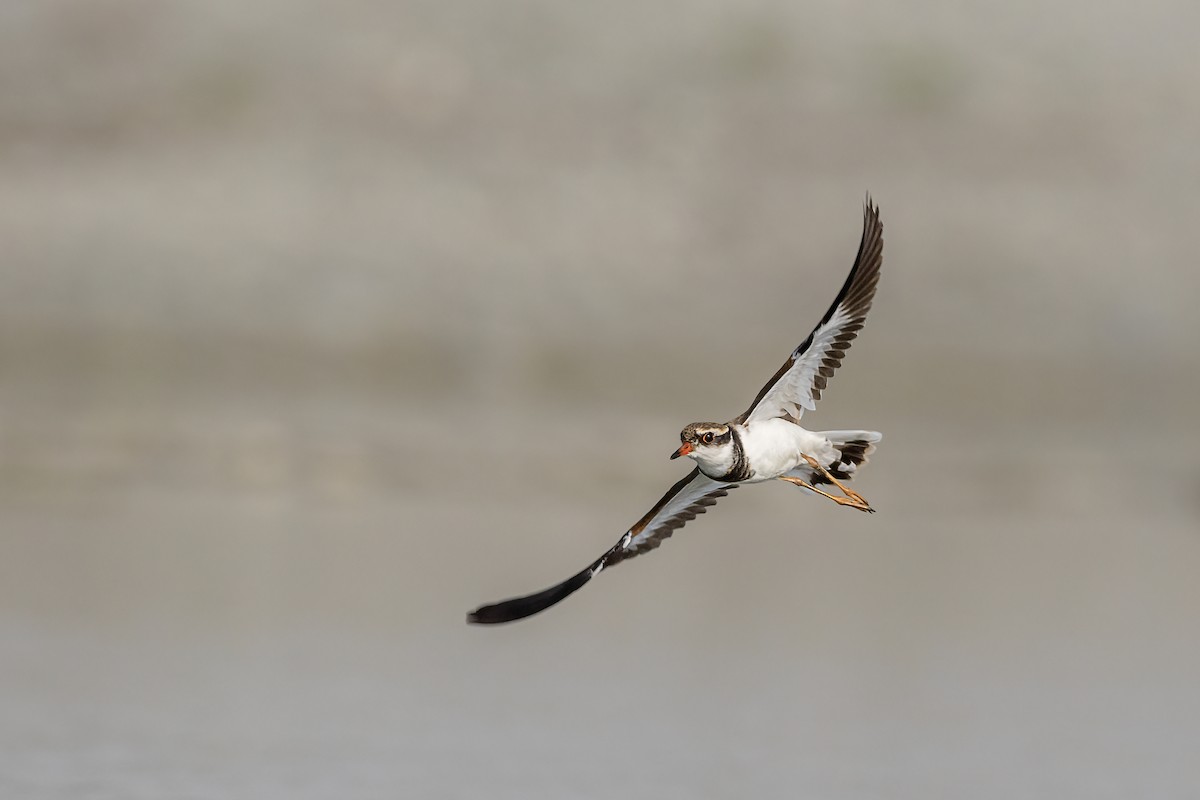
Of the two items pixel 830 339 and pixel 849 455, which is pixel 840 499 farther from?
pixel 830 339

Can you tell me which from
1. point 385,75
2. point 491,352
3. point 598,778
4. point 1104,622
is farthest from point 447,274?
point 598,778

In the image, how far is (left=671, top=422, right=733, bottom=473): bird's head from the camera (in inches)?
517

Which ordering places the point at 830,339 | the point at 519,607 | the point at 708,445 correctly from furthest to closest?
the point at 830,339, the point at 708,445, the point at 519,607

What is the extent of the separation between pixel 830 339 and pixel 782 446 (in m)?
0.84

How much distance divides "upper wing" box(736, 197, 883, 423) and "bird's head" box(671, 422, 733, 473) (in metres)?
0.60

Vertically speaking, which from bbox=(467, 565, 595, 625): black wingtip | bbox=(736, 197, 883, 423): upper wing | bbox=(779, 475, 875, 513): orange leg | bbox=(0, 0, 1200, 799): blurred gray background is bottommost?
bbox=(467, 565, 595, 625): black wingtip

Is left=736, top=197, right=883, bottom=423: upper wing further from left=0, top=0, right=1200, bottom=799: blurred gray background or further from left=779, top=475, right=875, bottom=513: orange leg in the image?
left=0, top=0, right=1200, bottom=799: blurred gray background

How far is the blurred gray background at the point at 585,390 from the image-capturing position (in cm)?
1797

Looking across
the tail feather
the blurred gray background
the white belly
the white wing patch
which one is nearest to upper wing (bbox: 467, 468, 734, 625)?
the white wing patch

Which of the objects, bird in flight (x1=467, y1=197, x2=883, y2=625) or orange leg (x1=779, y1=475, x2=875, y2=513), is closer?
bird in flight (x1=467, y1=197, x2=883, y2=625)

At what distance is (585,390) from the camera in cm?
3053

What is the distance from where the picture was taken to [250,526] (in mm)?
25344

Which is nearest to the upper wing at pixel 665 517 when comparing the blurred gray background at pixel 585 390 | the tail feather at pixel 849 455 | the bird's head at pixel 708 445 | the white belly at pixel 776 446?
the white belly at pixel 776 446

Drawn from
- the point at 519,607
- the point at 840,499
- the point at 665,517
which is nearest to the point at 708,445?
the point at 665,517
